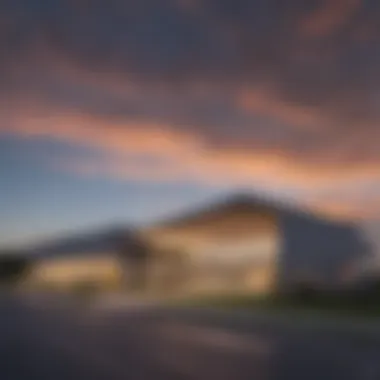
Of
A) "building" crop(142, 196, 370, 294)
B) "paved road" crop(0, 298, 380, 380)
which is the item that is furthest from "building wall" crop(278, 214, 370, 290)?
"paved road" crop(0, 298, 380, 380)

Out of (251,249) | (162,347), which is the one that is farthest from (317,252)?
(162,347)

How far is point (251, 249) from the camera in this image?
57.6 inches

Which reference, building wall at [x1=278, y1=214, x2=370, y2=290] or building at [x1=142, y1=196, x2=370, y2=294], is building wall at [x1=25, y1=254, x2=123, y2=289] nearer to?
building at [x1=142, y1=196, x2=370, y2=294]

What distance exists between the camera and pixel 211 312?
1.53 meters

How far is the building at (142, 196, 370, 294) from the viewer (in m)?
1.41

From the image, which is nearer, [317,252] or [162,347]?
[317,252]

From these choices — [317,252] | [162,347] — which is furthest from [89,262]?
[317,252]

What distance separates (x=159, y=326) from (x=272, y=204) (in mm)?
415

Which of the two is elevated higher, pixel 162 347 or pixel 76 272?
pixel 76 272

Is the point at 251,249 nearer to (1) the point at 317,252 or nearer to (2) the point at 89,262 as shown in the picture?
(1) the point at 317,252

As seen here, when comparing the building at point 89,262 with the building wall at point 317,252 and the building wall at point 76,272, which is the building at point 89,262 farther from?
the building wall at point 317,252

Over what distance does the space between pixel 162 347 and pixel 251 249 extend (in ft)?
1.14

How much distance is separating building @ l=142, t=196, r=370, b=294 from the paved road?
0.33ft

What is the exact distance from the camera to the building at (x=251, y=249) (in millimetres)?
1411
